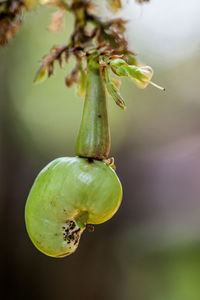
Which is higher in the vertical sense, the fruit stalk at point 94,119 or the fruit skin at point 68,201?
the fruit stalk at point 94,119

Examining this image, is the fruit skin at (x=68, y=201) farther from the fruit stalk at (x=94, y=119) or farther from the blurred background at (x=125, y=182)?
Result: the blurred background at (x=125, y=182)

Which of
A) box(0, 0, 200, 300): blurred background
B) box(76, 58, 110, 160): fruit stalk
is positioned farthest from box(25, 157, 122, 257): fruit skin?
box(0, 0, 200, 300): blurred background

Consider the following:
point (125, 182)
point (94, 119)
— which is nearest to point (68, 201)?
point (94, 119)

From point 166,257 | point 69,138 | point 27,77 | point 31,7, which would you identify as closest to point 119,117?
point 69,138

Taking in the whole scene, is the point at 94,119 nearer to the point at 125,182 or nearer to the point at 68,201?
the point at 68,201

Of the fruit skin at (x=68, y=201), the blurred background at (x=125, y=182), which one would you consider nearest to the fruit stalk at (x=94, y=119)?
the fruit skin at (x=68, y=201)
